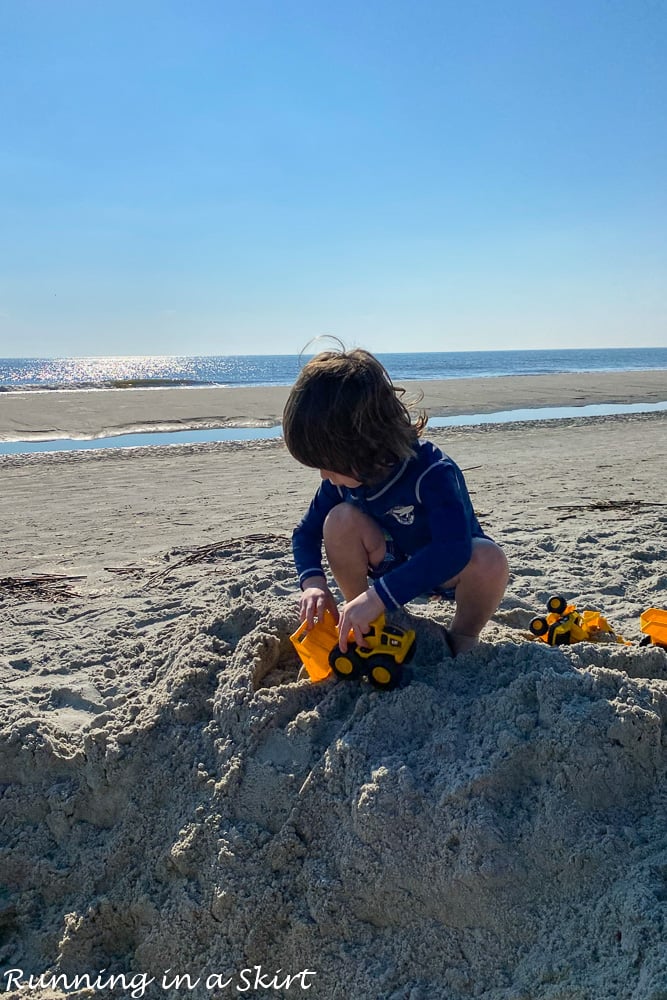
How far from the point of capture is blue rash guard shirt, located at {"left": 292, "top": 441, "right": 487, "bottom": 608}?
83.5 inches

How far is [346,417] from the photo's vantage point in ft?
7.14

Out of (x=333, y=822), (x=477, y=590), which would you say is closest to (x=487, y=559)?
(x=477, y=590)

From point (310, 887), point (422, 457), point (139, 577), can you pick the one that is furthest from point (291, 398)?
point (139, 577)

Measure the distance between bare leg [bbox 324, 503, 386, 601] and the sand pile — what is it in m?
0.31

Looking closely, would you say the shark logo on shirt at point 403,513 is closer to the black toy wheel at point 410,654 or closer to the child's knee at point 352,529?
the child's knee at point 352,529

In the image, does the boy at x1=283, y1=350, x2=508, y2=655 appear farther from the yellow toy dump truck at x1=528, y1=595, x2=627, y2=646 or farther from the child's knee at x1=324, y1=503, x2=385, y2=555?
the yellow toy dump truck at x1=528, y1=595, x2=627, y2=646

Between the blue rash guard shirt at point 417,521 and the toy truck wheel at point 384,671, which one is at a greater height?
the blue rash guard shirt at point 417,521

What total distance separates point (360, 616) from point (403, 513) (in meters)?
0.45

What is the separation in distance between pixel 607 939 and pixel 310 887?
0.65 meters

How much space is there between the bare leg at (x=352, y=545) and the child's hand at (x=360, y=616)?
368mm

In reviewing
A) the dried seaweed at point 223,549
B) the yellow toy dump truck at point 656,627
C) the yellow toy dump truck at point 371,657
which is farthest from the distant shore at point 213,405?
the yellow toy dump truck at point 371,657

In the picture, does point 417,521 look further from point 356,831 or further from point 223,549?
point 223,549

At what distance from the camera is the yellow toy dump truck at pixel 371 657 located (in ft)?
6.62

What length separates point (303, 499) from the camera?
248 inches
